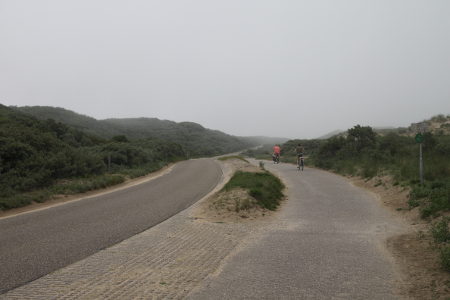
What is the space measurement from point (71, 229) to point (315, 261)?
599 centimetres

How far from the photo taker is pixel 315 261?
18.1 ft

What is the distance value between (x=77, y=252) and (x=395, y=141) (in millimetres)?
24767

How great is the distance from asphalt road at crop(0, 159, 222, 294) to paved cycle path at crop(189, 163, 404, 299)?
2.91 meters

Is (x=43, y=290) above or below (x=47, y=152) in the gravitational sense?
below

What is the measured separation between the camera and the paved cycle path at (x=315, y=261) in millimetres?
4387

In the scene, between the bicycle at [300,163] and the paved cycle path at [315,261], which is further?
the bicycle at [300,163]

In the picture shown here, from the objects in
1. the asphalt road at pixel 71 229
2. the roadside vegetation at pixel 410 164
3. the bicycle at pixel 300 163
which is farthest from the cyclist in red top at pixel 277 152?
Answer: the asphalt road at pixel 71 229

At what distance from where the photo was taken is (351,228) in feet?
25.6

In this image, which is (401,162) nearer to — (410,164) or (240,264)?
(410,164)

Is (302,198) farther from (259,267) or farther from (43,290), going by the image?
(43,290)

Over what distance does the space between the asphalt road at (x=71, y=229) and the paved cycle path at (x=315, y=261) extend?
2915mm

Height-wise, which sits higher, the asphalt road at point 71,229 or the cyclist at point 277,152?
the cyclist at point 277,152

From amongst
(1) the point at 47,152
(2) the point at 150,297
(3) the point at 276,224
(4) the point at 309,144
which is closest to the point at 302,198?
(3) the point at 276,224

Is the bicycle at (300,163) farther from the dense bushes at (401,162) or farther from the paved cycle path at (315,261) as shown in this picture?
the paved cycle path at (315,261)
